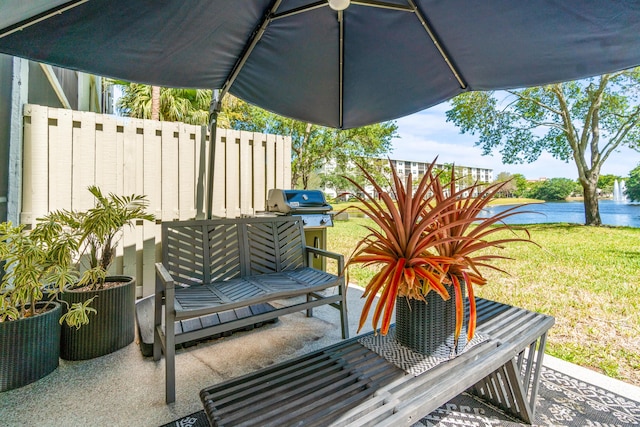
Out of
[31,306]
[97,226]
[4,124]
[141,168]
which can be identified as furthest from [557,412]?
[4,124]

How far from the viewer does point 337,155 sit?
41.9 feet

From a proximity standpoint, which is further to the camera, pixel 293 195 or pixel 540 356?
pixel 293 195

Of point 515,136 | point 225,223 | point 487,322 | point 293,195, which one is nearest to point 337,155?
point 515,136

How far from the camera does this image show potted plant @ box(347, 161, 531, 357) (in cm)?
122

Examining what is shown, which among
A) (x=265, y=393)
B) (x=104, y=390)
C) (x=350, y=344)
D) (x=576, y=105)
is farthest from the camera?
(x=576, y=105)

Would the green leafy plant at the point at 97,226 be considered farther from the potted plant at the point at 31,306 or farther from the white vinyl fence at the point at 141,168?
the white vinyl fence at the point at 141,168

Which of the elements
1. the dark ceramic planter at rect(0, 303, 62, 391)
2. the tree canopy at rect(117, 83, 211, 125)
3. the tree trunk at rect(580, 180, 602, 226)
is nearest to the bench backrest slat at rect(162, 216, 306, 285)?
the dark ceramic planter at rect(0, 303, 62, 391)

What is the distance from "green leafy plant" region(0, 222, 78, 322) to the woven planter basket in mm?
2022

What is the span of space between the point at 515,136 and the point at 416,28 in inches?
375

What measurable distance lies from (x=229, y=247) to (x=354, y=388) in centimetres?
177

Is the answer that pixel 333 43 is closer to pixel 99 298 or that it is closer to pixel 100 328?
pixel 99 298

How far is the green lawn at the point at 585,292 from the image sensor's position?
7.98 feet

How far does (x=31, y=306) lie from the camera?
6.47ft

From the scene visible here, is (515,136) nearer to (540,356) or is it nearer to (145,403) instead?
(540,356)
